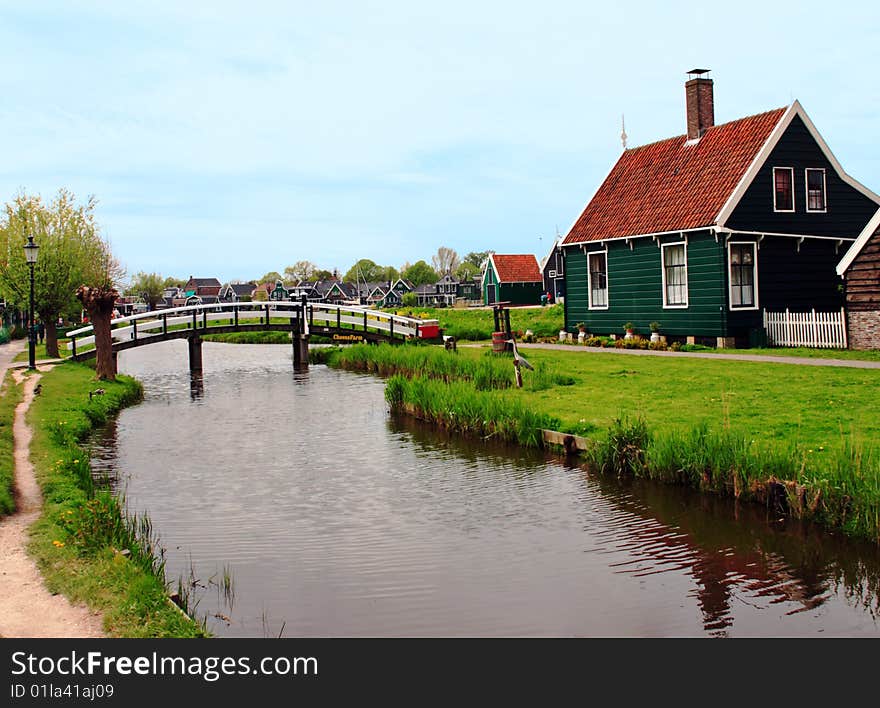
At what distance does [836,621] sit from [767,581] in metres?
1.08

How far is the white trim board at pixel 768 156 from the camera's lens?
86.2 feet

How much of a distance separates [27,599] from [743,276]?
23.6m

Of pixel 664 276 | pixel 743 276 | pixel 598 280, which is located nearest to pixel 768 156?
pixel 743 276

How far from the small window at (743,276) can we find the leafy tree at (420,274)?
119 metres

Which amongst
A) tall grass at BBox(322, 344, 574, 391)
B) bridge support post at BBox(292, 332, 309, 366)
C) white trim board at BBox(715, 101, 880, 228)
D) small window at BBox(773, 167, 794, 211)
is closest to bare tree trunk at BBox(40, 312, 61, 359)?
bridge support post at BBox(292, 332, 309, 366)

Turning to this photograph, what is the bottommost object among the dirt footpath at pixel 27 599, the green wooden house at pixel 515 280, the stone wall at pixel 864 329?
the dirt footpath at pixel 27 599

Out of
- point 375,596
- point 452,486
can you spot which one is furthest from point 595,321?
point 375,596

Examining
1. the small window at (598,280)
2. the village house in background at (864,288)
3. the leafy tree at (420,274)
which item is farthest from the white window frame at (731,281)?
the leafy tree at (420,274)

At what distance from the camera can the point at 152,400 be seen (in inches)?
1029

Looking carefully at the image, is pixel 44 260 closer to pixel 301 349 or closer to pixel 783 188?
pixel 301 349

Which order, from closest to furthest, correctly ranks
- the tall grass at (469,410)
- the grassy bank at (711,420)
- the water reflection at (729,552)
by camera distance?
the water reflection at (729,552), the grassy bank at (711,420), the tall grass at (469,410)

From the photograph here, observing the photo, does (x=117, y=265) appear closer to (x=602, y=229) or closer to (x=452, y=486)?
(x=602, y=229)

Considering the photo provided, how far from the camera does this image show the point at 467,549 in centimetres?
1023

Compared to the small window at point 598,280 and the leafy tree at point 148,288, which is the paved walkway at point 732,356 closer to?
the small window at point 598,280
